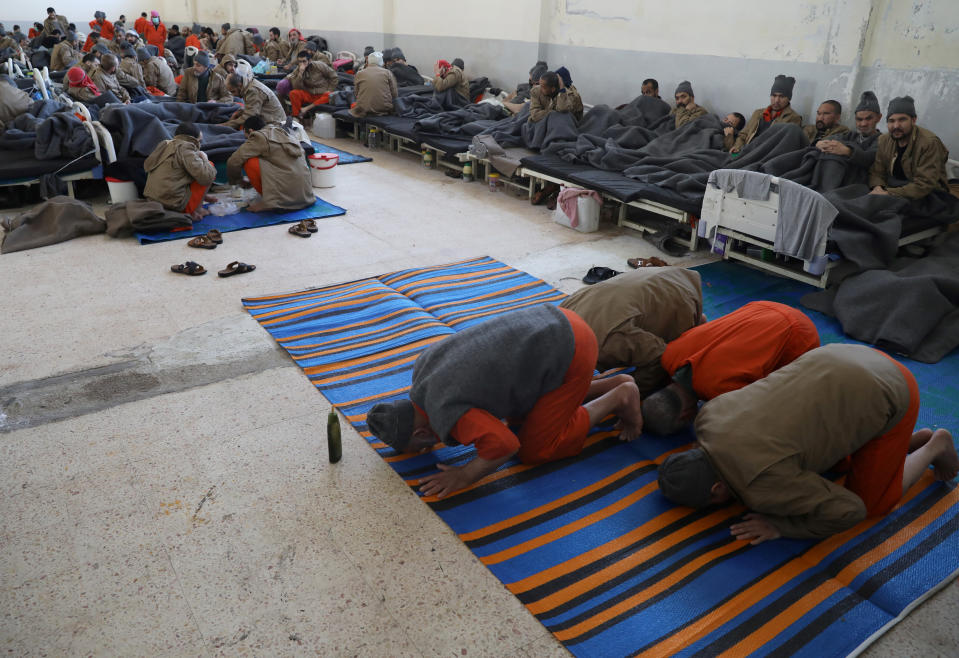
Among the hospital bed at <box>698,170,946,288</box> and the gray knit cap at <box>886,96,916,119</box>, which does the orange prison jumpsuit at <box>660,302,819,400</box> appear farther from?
the gray knit cap at <box>886,96,916,119</box>

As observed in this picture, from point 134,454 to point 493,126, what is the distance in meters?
5.96

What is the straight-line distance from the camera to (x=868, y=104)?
5.34 meters

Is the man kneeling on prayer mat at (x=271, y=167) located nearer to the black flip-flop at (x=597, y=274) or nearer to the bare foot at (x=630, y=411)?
the black flip-flop at (x=597, y=274)

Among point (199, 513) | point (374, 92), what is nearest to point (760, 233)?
point (199, 513)

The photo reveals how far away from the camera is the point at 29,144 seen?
615cm

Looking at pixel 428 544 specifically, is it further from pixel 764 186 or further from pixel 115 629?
pixel 764 186

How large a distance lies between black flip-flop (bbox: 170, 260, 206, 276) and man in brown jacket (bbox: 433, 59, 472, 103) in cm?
543

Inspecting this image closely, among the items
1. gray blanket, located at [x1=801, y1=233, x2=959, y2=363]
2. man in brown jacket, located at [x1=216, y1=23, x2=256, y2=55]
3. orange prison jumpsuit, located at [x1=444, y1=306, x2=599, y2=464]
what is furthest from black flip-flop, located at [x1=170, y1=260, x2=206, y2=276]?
man in brown jacket, located at [x1=216, y1=23, x2=256, y2=55]

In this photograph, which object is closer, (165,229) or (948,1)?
(948,1)

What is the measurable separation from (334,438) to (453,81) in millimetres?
7516

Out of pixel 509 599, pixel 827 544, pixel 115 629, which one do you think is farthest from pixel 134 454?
pixel 827 544

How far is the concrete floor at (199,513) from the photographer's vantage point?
2.19 metres

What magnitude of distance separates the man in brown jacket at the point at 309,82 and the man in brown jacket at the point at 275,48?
14.7 ft

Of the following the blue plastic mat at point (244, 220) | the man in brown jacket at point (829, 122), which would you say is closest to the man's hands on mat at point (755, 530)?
the man in brown jacket at point (829, 122)
